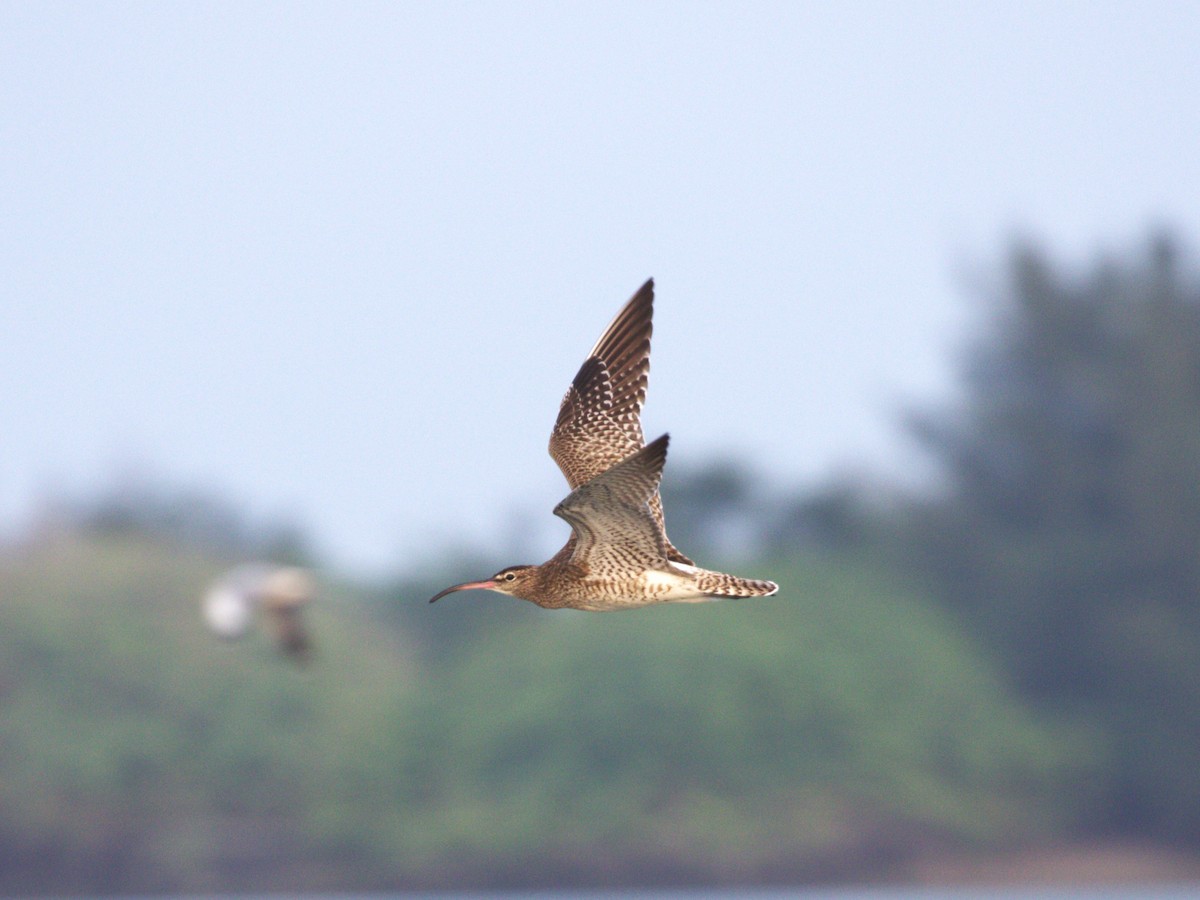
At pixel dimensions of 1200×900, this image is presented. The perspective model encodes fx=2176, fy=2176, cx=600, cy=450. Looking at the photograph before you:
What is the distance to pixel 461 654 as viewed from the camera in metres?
65.1

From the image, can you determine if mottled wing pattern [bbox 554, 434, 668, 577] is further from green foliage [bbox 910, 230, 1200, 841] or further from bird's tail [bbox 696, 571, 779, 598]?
green foliage [bbox 910, 230, 1200, 841]

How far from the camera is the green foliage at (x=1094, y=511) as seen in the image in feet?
199

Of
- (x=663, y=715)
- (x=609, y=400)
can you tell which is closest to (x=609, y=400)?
(x=609, y=400)

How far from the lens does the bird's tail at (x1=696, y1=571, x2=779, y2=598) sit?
467 inches

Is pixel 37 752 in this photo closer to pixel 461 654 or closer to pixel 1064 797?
pixel 461 654

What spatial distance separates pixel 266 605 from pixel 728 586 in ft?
48.7

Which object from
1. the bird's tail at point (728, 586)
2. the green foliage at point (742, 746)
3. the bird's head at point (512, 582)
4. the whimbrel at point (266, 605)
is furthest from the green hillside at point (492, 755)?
the bird's tail at point (728, 586)

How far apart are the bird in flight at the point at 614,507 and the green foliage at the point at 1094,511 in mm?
48905

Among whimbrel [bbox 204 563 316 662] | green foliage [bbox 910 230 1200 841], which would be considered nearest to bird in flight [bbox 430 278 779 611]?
whimbrel [bbox 204 563 316 662]

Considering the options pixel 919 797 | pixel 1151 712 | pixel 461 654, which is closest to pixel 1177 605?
pixel 1151 712

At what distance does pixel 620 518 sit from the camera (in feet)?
36.9

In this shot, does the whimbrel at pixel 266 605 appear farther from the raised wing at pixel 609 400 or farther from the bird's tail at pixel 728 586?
the bird's tail at pixel 728 586

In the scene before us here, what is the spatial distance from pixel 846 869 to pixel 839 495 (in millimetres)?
13060

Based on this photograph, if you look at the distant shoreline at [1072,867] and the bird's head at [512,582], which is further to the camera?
the distant shoreline at [1072,867]
